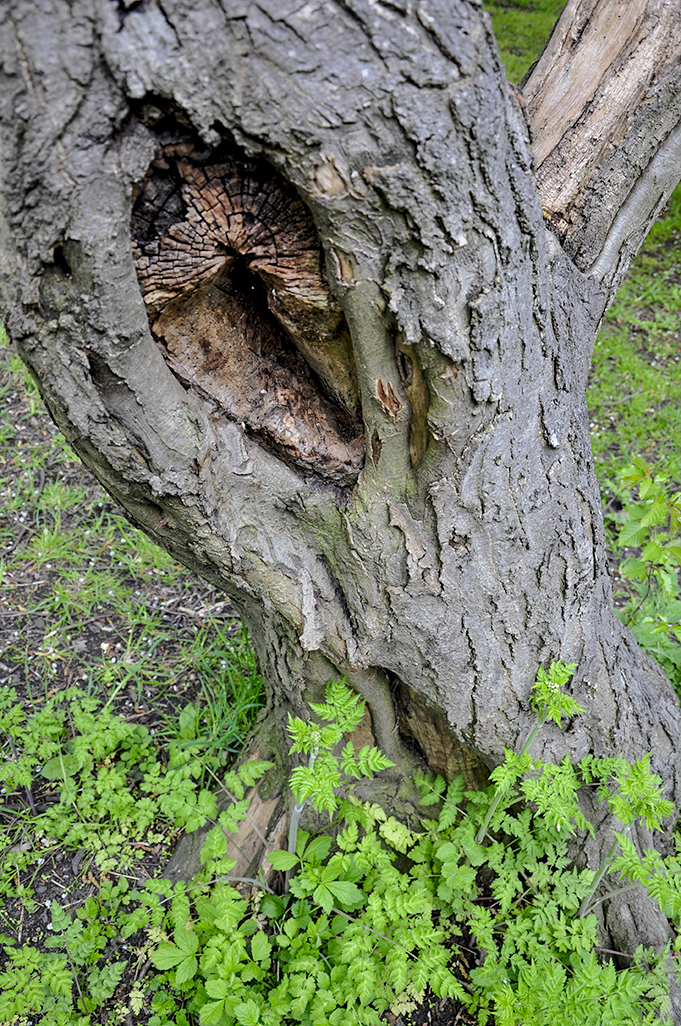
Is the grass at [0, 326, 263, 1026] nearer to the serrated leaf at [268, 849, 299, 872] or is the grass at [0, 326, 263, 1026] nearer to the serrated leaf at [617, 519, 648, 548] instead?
the serrated leaf at [268, 849, 299, 872]

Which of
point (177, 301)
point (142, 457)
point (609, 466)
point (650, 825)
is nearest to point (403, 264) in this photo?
point (177, 301)

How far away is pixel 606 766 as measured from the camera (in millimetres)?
1988

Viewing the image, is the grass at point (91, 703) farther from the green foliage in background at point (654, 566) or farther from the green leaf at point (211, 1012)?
the green foliage in background at point (654, 566)

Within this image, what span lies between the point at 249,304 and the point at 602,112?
41.3 inches

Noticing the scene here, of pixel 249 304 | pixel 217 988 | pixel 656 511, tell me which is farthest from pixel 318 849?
pixel 249 304

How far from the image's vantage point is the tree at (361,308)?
3.35 feet

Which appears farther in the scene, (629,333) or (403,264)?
(629,333)

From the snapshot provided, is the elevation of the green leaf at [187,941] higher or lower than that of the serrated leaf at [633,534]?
lower

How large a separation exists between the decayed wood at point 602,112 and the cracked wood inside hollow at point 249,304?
798 millimetres

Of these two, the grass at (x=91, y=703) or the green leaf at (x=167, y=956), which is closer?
the green leaf at (x=167, y=956)

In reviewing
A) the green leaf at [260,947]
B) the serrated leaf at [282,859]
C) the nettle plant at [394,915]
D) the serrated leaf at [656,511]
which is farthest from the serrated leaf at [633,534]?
the green leaf at [260,947]

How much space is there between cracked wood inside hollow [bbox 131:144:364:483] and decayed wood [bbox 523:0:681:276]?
2.62ft

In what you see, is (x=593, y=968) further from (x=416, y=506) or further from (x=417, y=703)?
(x=416, y=506)

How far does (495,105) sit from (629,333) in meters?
4.30
